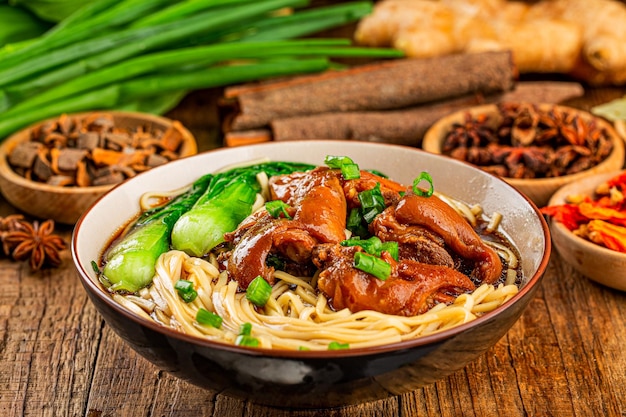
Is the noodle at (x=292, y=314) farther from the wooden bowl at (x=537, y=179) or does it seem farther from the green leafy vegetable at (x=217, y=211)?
the wooden bowl at (x=537, y=179)

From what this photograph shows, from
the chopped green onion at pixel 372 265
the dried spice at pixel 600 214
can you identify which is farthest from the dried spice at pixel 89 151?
the dried spice at pixel 600 214

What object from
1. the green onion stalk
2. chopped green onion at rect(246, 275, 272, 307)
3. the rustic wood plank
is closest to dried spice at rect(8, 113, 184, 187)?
the green onion stalk

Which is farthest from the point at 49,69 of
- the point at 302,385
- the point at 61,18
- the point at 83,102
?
the point at 302,385

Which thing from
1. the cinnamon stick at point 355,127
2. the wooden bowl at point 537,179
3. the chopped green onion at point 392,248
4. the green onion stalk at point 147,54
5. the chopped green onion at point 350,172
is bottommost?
the cinnamon stick at point 355,127

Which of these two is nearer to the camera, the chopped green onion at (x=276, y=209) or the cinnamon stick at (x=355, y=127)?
the chopped green onion at (x=276, y=209)

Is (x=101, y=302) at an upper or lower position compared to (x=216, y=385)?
upper

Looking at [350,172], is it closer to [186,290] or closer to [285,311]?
[285,311]

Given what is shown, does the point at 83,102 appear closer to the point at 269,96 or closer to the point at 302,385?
the point at 269,96
